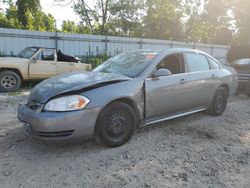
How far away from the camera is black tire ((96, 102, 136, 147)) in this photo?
12.5 feet

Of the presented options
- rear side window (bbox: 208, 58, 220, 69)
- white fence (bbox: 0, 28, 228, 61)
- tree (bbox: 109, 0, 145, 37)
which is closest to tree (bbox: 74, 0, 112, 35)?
tree (bbox: 109, 0, 145, 37)

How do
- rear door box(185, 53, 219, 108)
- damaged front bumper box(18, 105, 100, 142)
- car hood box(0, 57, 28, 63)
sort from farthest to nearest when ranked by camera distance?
car hood box(0, 57, 28, 63), rear door box(185, 53, 219, 108), damaged front bumper box(18, 105, 100, 142)

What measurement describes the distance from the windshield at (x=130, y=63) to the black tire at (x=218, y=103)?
206cm

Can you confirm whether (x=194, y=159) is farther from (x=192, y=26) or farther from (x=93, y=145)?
(x=192, y=26)

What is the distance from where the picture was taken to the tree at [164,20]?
28.2 metres

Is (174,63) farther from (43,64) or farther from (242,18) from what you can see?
(242,18)

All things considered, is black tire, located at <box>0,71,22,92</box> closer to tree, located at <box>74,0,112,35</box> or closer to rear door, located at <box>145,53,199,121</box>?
rear door, located at <box>145,53,199,121</box>

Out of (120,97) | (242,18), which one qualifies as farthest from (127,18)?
(120,97)

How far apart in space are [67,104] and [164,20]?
88.1 feet

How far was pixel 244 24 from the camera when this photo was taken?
32969 millimetres

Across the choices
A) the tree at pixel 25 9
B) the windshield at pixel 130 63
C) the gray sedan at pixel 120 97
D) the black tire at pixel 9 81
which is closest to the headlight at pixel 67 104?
the gray sedan at pixel 120 97

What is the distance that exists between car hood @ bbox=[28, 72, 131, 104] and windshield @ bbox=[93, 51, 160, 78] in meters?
0.27

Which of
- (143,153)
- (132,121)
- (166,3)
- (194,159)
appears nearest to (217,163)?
(194,159)

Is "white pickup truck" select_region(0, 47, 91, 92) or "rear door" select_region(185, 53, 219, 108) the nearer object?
"rear door" select_region(185, 53, 219, 108)
